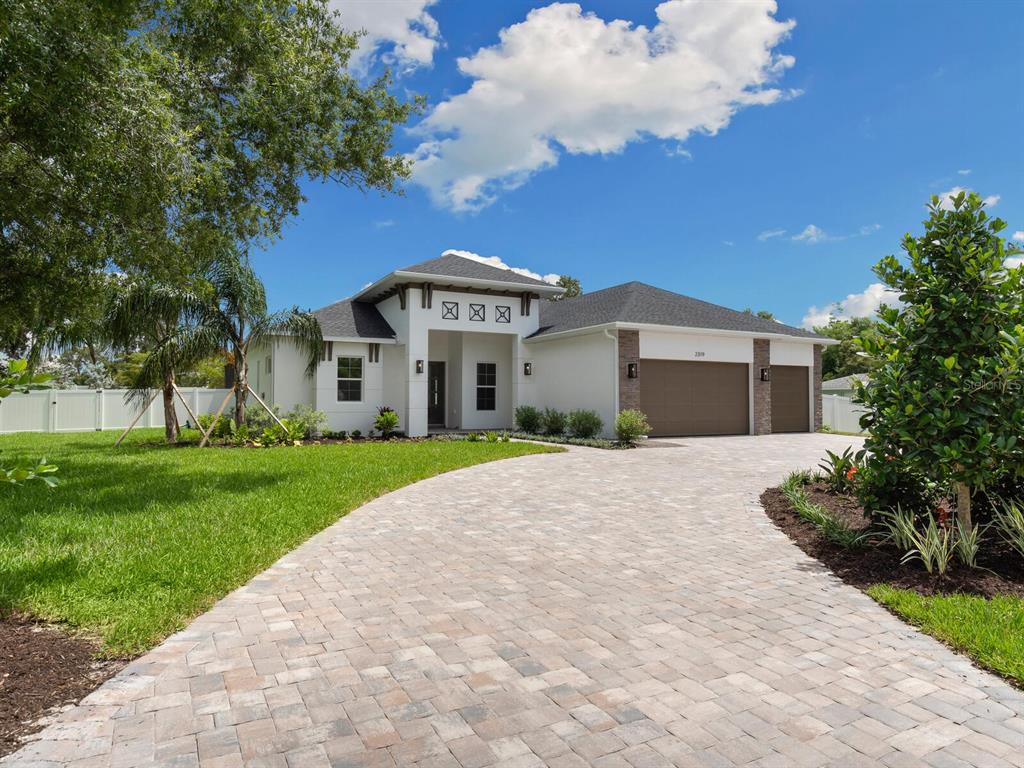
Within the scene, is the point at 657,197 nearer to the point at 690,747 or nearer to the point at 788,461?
the point at 788,461

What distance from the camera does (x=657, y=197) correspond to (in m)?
16.3

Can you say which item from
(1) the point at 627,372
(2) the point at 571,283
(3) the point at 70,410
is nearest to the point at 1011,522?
(1) the point at 627,372

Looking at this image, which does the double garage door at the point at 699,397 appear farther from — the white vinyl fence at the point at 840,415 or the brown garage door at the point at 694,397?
the white vinyl fence at the point at 840,415

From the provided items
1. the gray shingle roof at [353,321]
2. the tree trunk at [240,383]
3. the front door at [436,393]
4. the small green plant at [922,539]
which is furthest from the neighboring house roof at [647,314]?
the small green plant at [922,539]

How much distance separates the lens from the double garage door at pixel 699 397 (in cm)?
1692

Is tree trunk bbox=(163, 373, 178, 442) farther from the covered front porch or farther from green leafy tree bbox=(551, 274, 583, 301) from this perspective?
green leafy tree bbox=(551, 274, 583, 301)

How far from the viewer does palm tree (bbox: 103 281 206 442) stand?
43.2 feet

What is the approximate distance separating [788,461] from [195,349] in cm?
1338

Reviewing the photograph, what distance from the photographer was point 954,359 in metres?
4.50

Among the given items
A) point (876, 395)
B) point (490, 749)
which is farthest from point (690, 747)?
point (876, 395)

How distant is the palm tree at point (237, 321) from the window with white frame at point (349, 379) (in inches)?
102

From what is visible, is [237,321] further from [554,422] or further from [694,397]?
[694,397]

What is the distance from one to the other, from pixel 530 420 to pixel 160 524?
42.2 ft

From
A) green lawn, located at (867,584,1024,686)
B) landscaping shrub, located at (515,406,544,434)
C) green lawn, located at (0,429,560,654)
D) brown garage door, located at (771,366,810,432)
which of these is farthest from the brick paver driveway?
brown garage door, located at (771,366,810,432)
